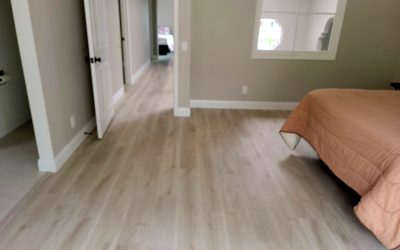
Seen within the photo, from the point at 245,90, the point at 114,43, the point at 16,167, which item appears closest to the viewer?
the point at 16,167

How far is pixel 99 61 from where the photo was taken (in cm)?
311

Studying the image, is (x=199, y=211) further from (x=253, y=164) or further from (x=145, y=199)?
(x=253, y=164)

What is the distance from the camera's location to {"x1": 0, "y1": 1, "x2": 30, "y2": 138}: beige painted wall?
322 cm

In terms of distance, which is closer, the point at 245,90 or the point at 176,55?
the point at 176,55

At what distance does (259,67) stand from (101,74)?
231 cm

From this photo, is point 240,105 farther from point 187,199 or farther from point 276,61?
point 187,199

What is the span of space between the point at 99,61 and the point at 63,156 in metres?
1.10

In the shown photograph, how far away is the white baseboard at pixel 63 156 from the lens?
101 inches

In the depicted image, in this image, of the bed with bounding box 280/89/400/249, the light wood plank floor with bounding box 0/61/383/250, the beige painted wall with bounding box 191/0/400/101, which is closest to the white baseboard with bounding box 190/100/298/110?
the beige painted wall with bounding box 191/0/400/101

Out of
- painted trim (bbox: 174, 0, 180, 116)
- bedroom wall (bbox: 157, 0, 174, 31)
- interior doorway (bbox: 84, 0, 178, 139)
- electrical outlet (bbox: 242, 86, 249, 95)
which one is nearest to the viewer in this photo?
interior doorway (bbox: 84, 0, 178, 139)

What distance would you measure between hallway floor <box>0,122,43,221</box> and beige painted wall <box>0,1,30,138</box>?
149 millimetres

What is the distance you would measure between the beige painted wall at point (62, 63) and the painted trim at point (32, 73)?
0.04 meters

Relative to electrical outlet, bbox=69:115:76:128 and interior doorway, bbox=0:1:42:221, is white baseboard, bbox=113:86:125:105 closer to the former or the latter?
interior doorway, bbox=0:1:42:221

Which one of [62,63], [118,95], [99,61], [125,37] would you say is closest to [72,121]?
[62,63]
